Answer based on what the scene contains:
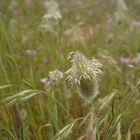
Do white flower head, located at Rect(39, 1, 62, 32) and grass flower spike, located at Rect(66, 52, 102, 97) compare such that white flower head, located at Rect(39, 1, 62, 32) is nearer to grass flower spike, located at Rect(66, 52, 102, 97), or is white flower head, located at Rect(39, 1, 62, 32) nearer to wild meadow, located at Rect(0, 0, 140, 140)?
wild meadow, located at Rect(0, 0, 140, 140)

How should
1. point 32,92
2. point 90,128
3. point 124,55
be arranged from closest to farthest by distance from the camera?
point 90,128, point 32,92, point 124,55

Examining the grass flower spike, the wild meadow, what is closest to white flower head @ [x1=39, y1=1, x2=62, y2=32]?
the wild meadow

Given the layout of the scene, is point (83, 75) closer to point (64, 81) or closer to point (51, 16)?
point (64, 81)

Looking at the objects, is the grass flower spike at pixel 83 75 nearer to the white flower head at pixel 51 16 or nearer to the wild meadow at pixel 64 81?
the wild meadow at pixel 64 81

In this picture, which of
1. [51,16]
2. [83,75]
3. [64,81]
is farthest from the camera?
[51,16]

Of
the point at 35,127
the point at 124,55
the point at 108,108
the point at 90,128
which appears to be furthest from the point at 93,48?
the point at 90,128

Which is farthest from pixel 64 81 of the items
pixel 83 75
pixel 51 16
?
pixel 83 75

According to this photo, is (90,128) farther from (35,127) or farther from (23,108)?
(23,108)

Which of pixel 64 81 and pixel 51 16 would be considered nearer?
pixel 64 81
